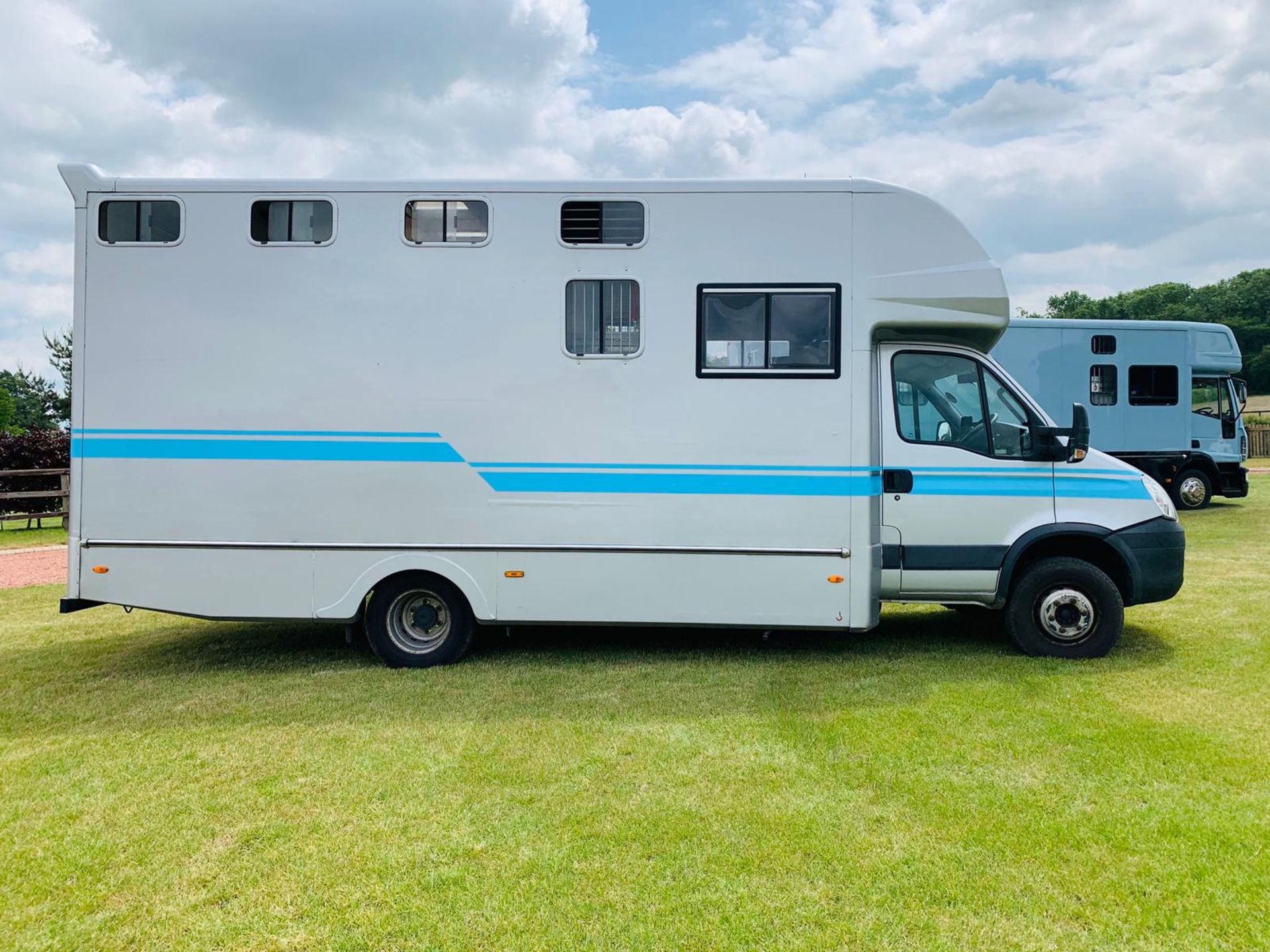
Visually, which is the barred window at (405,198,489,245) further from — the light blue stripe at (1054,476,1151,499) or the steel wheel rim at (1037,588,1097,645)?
the steel wheel rim at (1037,588,1097,645)

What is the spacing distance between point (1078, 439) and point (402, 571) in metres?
4.73

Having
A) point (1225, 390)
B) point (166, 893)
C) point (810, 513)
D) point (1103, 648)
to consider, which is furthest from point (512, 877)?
point (1225, 390)

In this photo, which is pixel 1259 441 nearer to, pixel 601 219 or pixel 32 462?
pixel 601 219

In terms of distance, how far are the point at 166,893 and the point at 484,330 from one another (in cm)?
365

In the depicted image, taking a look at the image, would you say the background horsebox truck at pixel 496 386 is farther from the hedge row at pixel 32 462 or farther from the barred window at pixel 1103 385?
the hedge row at pixel 32 462

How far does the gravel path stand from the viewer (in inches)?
393

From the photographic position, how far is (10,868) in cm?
331

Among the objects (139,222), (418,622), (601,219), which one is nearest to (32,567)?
(139,222)

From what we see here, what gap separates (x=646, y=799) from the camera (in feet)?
12.5

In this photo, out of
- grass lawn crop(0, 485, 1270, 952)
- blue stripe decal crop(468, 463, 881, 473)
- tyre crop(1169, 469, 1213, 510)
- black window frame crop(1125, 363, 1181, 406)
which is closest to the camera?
grass lawn crop(0, 485, 1270, 952)

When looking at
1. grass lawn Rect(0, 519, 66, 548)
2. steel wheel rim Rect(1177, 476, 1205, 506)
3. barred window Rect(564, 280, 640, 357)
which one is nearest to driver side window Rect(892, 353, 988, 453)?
barred window Rect(564, 280, 640, 357)

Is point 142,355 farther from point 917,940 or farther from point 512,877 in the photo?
point 917,940

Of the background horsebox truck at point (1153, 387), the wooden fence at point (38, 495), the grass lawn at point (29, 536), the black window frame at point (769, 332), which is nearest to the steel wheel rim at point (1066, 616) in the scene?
the black window frame at point (769, 332)

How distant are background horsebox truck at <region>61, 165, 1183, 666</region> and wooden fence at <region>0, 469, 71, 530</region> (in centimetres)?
1165
